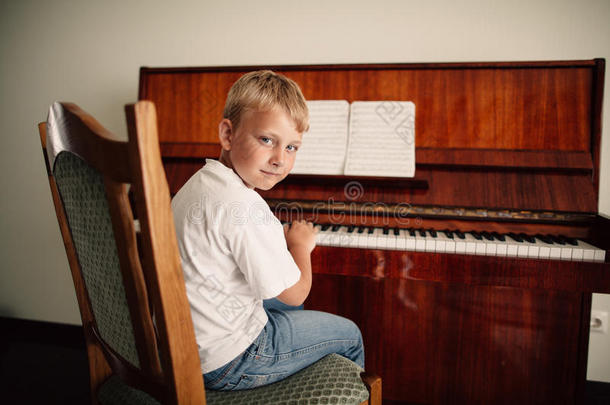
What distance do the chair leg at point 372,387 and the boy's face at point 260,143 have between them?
519mm

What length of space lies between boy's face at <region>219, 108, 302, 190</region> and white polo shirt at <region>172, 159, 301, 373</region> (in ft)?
0.26

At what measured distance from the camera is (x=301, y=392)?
77cm

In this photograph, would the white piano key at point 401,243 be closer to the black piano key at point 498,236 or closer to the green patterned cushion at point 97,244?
the black piano key at point 498,236

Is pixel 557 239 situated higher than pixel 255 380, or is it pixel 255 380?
pixel 557 239

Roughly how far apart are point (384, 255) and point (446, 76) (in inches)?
35.2

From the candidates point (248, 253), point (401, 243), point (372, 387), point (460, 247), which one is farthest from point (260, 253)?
point (460, 247)

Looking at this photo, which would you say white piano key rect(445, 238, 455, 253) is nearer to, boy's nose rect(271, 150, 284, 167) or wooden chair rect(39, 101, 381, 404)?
wooden chair rect(39, 101, 381, 404)

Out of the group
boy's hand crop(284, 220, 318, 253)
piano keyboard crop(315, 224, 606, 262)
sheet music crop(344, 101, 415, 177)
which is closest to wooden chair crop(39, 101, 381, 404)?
boy's hand crop(284, 220, 318, 253)

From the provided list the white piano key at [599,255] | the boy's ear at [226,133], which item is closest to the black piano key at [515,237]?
the white piano key at [599,255]

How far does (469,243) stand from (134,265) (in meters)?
1.06

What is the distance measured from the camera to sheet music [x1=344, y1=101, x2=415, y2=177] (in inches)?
57.1

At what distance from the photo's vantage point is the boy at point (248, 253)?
675 mm

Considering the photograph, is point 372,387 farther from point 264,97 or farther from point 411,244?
point 264,97

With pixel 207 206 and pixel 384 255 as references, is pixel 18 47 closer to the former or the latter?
pixel 207 206
